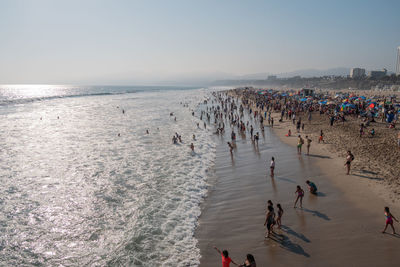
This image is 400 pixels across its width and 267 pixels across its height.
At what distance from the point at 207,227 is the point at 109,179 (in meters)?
7.25

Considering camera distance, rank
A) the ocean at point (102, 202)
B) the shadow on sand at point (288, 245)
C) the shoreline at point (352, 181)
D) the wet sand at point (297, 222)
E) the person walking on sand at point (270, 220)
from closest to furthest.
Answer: the wet sand at point (297, 222) < the shadow on sand at point (288, 245) < the person walking on sand at point (270, 220) < the ocean at point (102, 202) < the shoreline at point (352, 181)

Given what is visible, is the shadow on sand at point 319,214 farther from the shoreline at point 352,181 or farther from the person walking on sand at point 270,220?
the person walking on sand at point 270,220

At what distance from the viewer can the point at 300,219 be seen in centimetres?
804

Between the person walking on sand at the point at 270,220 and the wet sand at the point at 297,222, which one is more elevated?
the person walking on sand at the point at 270,220

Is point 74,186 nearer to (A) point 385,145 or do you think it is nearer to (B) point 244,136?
(B) point 244,136

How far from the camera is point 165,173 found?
13773mm

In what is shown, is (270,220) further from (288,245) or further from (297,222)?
(297,222)

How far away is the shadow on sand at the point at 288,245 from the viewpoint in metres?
6.51

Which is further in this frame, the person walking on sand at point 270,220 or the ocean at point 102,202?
the ocean at point 102,202

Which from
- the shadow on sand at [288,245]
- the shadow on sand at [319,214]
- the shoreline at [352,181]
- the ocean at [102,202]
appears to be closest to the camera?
the shadow on sand at [288,245]

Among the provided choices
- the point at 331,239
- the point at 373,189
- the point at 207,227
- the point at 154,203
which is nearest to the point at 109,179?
the point at 154,203

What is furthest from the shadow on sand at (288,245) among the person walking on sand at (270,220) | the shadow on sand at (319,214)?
the shadow on sand at (319,214)

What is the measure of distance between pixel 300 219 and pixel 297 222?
0.23 metres

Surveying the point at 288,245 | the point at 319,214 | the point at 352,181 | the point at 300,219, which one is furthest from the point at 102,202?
the point at 352,181
